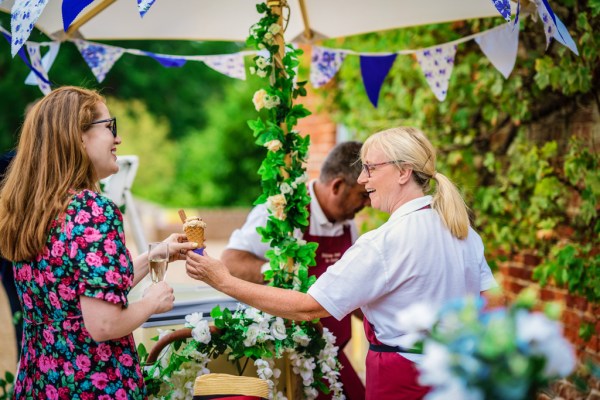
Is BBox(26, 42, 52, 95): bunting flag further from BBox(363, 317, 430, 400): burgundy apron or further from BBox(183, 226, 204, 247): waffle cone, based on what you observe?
BBox(363, 317, 430, 400): burgundy apron

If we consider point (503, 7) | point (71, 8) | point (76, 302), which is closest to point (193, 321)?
point (76, 302)

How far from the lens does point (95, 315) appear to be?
1893mm

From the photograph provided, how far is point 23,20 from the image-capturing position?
2.23 meters

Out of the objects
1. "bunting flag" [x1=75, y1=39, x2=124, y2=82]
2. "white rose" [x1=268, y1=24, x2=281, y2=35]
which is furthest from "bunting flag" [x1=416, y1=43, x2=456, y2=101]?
"bunting flag" [x1=75, y1=39, x2=124, y2=82]

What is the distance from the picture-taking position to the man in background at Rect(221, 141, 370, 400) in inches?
134

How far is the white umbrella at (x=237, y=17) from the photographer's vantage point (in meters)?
3.41

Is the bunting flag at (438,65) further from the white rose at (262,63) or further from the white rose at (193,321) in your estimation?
the white rose at (193,321)

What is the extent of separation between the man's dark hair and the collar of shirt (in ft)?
3.59

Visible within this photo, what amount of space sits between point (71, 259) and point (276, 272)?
1.03 m

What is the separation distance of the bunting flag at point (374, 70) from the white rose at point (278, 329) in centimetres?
176

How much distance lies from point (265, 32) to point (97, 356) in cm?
148

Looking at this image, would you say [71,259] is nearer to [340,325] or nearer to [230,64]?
[340,325]

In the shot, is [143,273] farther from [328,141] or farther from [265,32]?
[328,141]

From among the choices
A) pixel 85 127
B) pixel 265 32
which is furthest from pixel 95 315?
pixel 265 32
